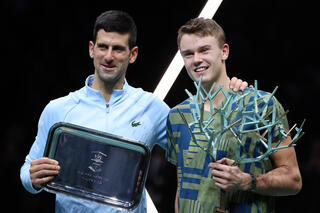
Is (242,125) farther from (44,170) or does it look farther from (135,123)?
(44,170)

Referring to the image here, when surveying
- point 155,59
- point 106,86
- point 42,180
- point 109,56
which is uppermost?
point 155,59

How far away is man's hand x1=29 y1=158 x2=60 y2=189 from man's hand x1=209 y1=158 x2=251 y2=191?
625 mm

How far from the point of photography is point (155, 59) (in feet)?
12.0

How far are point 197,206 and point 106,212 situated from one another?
39 cm

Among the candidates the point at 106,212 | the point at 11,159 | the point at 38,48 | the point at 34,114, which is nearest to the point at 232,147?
the point at 106,212

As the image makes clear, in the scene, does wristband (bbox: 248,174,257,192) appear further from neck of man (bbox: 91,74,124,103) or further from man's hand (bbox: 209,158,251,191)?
neck of man (bbox: 91,74,124,103)

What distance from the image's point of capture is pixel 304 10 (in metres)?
4.28

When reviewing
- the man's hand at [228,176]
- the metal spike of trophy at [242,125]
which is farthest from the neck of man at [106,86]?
the man's hand at [228,176]

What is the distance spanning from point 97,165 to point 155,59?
1892 mm

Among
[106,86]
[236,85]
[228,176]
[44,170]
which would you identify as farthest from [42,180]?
[236,85]

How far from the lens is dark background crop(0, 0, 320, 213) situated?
3.52 metres

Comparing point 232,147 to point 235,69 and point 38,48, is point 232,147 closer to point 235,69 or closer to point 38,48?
point 235,69

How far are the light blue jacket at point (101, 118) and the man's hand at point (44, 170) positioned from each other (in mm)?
142

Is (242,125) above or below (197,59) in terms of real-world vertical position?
below
